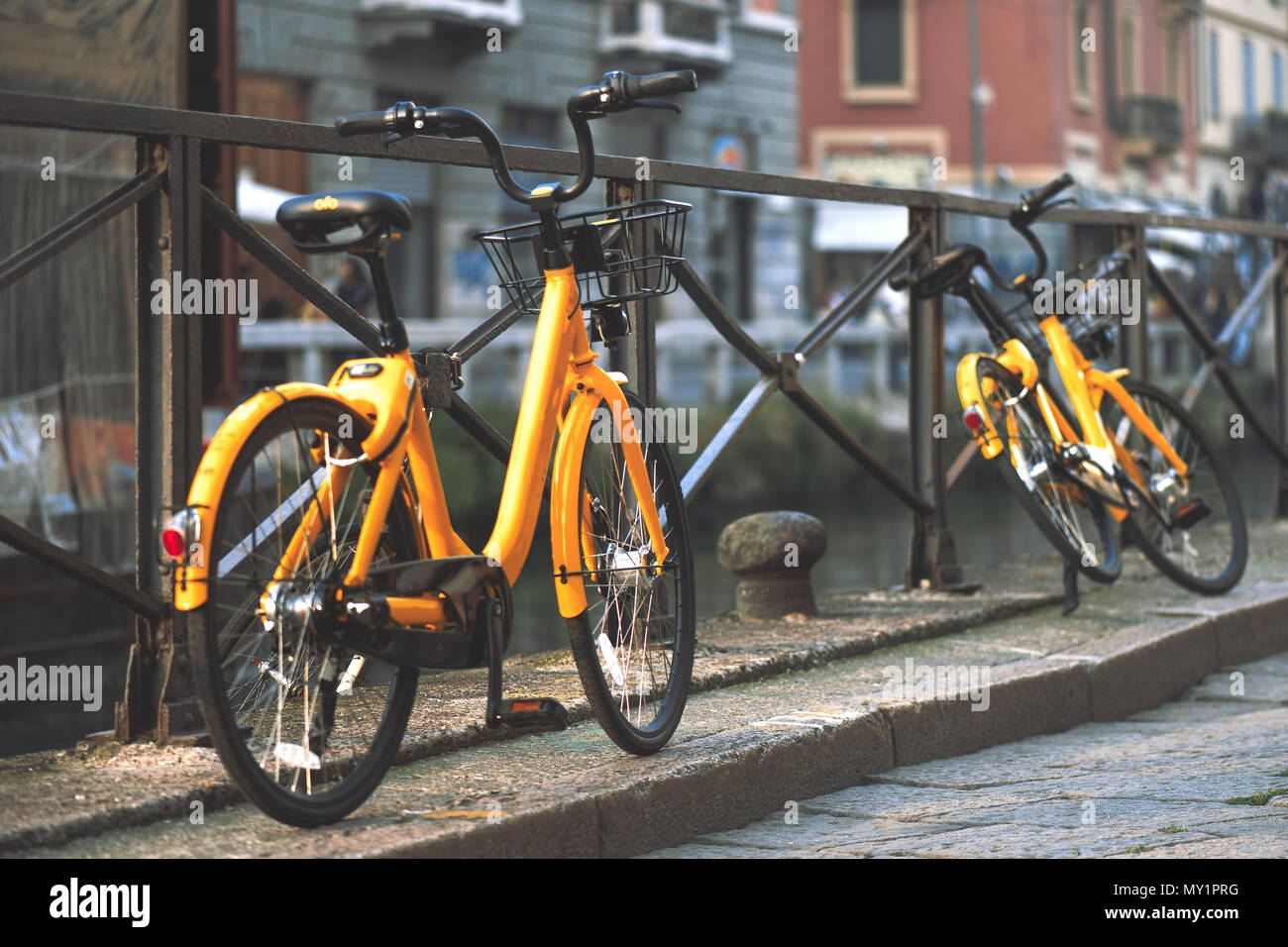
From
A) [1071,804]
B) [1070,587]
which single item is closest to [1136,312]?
[1070,587]

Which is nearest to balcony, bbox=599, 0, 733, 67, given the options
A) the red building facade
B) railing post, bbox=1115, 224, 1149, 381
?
the red building facade

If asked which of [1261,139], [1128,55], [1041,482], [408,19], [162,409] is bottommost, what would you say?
[1041,482]

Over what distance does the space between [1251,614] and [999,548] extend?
8714 millimetres

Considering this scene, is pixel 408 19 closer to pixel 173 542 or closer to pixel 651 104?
pixel 651 104

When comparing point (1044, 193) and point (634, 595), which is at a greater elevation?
point (1044, 193)

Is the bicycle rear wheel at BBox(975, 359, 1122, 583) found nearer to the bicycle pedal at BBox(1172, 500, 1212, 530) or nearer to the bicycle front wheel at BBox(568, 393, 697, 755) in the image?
the bicycle pedal at BBox(1172, 500, 1212, 530)

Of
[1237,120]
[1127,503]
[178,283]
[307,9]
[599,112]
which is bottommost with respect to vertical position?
[1127,503]

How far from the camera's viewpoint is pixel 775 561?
5.45 m

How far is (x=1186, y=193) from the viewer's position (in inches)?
1667

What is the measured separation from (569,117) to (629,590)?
104cm

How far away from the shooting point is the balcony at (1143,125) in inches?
1545
